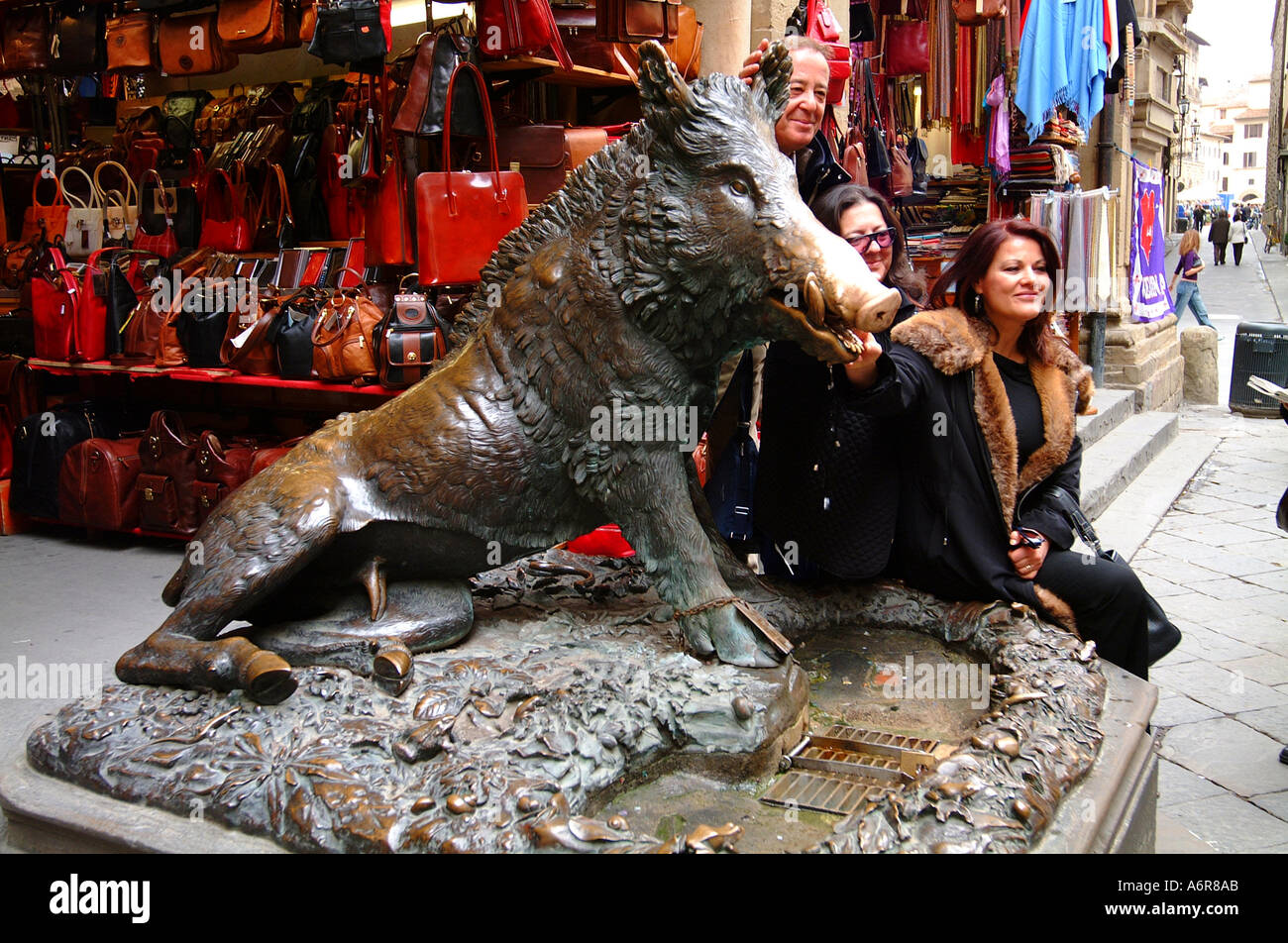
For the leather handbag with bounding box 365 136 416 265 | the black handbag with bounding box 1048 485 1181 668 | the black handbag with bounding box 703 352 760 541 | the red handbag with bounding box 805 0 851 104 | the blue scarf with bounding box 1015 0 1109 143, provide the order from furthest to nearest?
the blue scarf with bounding box 1015 0 1109 143
the leather handbag with bounding box 365 136 416 265
the red handbag with bounding box 805 0 851 104
the black handbag with bounding box 703 352 760 541
the black handbag with bounding box 1048 485 1181 668

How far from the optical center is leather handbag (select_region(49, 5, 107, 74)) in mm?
5438

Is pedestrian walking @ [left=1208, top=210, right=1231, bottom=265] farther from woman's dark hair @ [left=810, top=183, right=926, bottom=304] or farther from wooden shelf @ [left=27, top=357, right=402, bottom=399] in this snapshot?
woman's dark hair @ [left=810, top=183, right=926, bottom=304]

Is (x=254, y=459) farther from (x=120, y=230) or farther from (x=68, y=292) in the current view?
(x=120, y=230)

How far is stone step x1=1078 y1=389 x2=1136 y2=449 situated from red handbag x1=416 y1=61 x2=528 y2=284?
4.22m

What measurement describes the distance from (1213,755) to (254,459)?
431 centimetres

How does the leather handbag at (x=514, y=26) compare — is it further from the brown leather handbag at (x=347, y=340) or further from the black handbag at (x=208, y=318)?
the black handbag at (x=208, y=318)

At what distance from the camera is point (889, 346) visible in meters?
2.71

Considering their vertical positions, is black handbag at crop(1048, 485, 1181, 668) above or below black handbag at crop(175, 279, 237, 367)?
below

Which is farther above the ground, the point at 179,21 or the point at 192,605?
the point at 179,21

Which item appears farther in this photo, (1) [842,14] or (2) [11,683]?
(1) [842,14]

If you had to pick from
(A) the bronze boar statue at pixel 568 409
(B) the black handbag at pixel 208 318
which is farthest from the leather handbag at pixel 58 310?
(A) the bronze boar statue at pixel 568 409

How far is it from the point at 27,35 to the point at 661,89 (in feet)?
16.3

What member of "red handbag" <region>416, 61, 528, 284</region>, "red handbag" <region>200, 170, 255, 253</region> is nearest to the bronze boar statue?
"red handbag" <region>416, 61, 528, 284</region>
